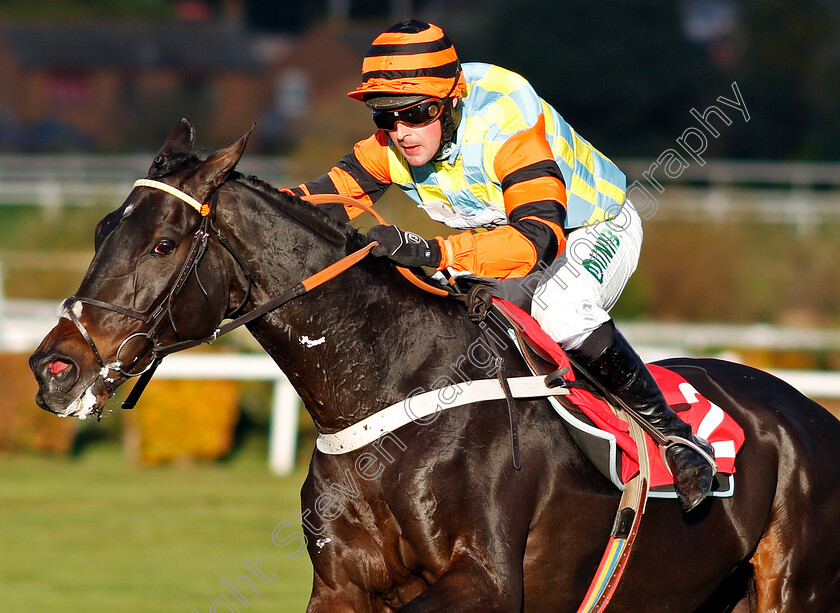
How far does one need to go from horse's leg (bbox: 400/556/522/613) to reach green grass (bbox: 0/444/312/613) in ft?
7.51

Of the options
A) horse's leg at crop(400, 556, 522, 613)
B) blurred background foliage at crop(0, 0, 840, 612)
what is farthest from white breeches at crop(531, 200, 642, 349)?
blurred background foliage at crop(0, 0, 840, 612)

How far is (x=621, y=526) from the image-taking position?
3.40 meters

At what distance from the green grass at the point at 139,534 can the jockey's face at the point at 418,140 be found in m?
2.58

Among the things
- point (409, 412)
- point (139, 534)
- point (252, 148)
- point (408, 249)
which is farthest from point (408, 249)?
point (252, 148)

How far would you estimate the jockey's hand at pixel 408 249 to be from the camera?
120 inches

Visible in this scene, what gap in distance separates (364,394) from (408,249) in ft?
1.40

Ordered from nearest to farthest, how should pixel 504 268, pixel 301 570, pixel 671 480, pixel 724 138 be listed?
pixel 504 268, pixel 671 480, pixel 301 570, pixel 724 138

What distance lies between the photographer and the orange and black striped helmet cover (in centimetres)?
320

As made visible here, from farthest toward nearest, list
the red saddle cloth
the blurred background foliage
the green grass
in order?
1. the blurred background foliage
2. the green grass
3. the red saddle cloth

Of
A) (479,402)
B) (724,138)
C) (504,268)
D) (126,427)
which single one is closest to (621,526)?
(479,402)

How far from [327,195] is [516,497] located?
1.03m

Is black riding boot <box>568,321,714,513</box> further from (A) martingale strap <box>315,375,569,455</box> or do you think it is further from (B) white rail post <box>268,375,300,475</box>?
(B) white rail post <box>268,375,300,475</box>

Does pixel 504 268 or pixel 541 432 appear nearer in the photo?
pixel 504 268

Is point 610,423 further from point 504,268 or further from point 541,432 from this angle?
point 504,268
